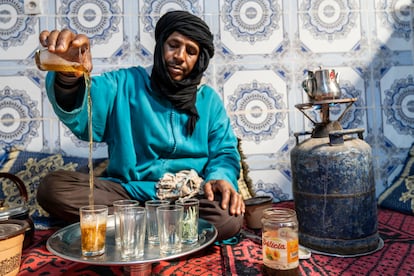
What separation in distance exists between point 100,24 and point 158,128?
1012mm

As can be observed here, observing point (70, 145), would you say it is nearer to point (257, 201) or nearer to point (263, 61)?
point (257, 201)

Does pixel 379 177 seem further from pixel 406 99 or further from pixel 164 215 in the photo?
pixel 164 215

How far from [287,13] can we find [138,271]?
194 cm

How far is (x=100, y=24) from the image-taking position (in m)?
2.12

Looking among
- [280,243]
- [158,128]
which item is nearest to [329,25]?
[158,128]

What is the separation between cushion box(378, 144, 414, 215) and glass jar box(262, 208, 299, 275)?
43.5 inches

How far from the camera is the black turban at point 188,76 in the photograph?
5.20 ft

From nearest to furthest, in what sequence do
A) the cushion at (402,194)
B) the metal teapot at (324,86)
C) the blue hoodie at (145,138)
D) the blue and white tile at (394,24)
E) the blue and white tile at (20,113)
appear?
1. the metal teapot at (324,86)
2. the blue hoodie at (145,138)
3. the cushion at (402,194)
4. the blue and white tile at (20,113)
5. the blue and white tile at (394,24)

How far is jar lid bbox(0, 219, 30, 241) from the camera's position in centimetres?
93

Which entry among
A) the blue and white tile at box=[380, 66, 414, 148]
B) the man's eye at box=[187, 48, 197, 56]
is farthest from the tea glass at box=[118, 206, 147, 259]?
the blue and white tile at box=[380, 66, 414, 148]

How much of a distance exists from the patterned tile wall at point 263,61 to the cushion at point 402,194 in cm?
17

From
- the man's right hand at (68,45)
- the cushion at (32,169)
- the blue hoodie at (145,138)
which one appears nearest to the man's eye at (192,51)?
the blue hoodie at (145,138)

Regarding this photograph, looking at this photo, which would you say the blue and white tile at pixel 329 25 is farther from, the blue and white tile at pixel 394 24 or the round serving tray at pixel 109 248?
the round serving tray at pixel 109 248

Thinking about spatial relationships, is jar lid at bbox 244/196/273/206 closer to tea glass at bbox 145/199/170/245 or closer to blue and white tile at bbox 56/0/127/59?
tea glass at bbox 145/199/170/245
